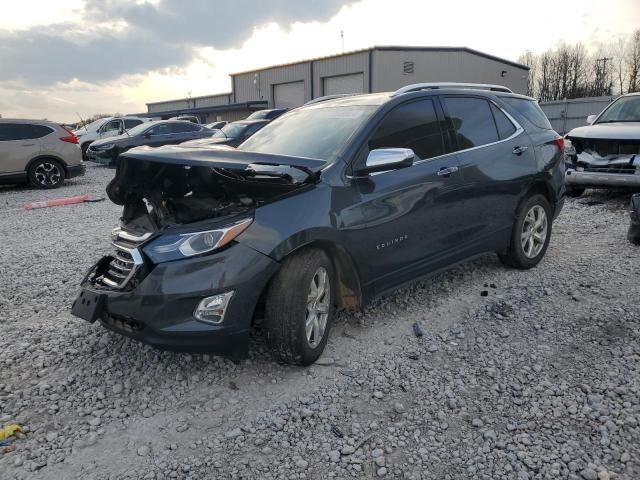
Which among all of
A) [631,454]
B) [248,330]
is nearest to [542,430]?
[631,454]

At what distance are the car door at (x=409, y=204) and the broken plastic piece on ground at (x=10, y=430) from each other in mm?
2218

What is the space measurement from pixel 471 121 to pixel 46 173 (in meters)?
11.3

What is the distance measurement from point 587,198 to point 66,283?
27.5 feet

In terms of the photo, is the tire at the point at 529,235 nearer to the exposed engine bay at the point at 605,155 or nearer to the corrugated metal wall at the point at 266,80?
the exposed engine bay at the point at 605,155

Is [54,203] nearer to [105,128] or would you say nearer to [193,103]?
[105,128]

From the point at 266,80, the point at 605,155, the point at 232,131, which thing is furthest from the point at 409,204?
the point at 266,80

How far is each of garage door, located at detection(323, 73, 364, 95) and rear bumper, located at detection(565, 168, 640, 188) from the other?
27196 millimetres

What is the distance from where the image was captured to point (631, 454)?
252cm

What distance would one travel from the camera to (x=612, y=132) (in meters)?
8.12

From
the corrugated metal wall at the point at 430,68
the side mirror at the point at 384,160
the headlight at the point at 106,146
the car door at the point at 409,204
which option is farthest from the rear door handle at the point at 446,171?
the corrugated metal wall at the point at 430,68

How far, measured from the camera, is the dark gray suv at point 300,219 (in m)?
2.96

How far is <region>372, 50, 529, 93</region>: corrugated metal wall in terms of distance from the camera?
3431cm

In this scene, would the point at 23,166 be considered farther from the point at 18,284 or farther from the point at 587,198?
the point at 587,198

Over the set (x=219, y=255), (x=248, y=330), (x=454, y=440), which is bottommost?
(x=454, y=440)
